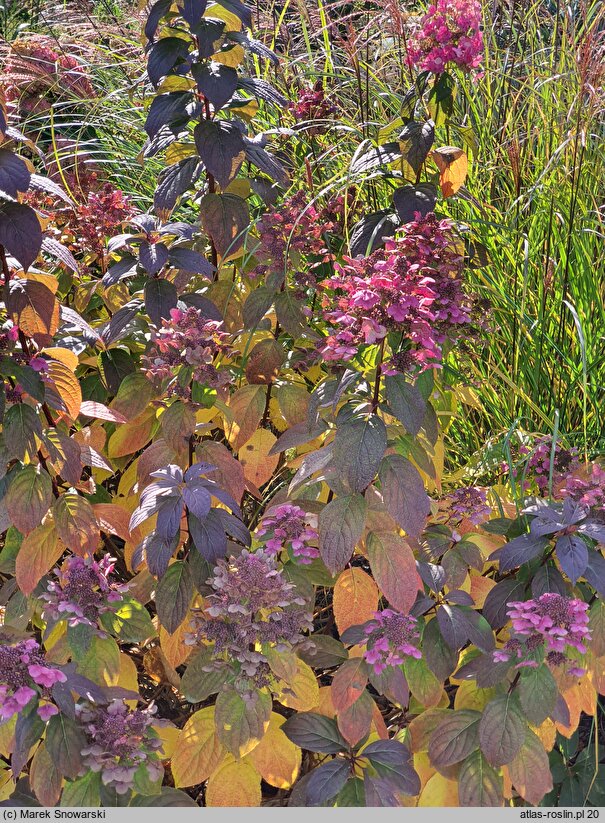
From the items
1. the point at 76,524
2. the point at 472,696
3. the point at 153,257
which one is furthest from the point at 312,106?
the point at 472,696

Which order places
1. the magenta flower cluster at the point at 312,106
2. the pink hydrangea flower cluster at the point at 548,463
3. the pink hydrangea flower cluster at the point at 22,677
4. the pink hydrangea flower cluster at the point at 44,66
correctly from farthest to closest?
the pink hydrangea flower cluster at the point at 44,66
the magenta flower cluster at the point at 312,106
the pink hydrangea flower cluster at the point at 548,463
the pink hydrangea flower cluster at the point at 22,677

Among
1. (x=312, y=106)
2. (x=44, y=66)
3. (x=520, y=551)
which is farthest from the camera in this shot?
(x=44, y=66)

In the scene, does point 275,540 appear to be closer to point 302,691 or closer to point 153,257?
point 302,691

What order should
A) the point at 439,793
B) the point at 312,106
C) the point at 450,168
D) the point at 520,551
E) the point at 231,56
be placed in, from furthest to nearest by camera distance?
the point at 312,106, the point at 231,56, the point at 450,168, the point at 439,793, the point at 520,551

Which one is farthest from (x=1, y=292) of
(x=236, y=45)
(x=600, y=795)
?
(x=600, y=795)

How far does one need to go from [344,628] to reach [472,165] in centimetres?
140

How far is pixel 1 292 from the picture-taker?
1419mm

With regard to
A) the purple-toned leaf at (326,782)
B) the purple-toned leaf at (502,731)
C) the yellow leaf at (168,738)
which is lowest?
the yellow leaf at (168,738)

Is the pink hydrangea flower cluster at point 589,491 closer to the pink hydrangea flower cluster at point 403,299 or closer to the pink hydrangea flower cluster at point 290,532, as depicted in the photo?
the pink hydrangea flower cluster at point 403,299

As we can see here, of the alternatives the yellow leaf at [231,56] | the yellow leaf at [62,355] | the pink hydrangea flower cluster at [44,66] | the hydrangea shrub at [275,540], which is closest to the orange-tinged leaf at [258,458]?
the hydrangea shrub at [275,540]

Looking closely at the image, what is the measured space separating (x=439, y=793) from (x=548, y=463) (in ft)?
2.19

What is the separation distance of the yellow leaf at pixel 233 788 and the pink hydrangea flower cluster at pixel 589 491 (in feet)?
2.43

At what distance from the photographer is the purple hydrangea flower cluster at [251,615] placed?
1.26 meters

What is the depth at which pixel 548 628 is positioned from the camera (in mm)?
1282
